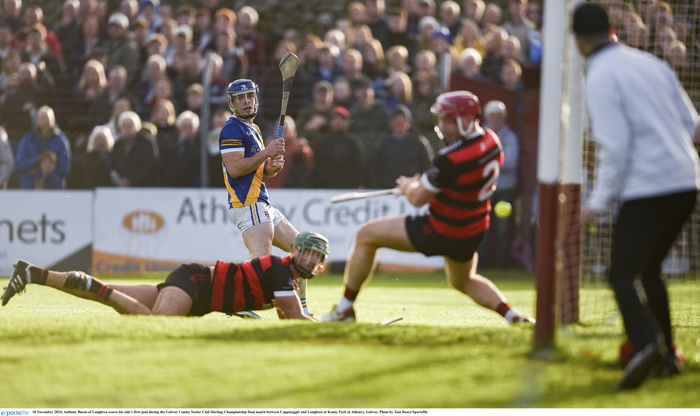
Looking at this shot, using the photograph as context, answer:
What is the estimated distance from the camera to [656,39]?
9.06m

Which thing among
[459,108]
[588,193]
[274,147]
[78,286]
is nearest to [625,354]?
[459,108]

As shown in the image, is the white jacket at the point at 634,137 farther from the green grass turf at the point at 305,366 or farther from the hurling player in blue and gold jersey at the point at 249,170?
the hurling player in blue and gold jersey at the point at 249,170

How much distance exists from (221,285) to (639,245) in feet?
10.7

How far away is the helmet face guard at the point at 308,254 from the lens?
6695 millimetres

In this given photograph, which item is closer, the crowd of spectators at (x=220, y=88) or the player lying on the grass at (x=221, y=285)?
the player lying on the grass at (x=221, y=285)

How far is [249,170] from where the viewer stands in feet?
25.2

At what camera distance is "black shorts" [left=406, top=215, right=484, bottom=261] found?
627 centimetres

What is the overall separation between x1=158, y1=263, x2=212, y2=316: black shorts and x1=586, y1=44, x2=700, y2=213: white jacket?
126 inches

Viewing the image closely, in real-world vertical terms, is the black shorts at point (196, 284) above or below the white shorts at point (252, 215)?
below

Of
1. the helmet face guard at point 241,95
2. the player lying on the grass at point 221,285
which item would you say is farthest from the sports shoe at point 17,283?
the helmet face guard at point 241,95

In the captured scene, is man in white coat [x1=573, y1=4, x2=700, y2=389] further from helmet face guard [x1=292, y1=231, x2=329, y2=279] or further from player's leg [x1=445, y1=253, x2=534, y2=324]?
helmet face guard [x1=292, y1=231, x2=329, y2=279]

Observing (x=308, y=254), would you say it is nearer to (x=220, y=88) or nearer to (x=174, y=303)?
(x=174, y=303)

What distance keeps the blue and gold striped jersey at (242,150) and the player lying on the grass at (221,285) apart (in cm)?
109

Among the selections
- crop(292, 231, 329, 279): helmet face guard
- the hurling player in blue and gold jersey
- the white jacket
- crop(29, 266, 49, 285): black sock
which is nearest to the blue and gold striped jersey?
the hurling player in blue and gold jersey
